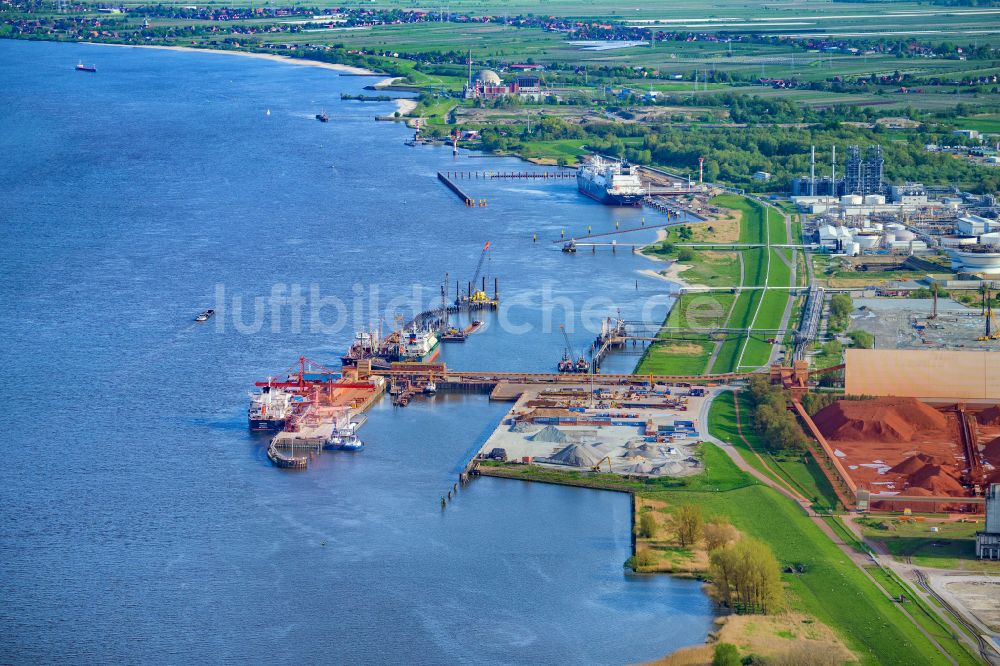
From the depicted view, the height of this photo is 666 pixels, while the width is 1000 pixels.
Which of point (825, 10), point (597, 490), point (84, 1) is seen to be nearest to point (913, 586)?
point (597, 490)

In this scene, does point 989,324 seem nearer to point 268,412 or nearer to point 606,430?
point 606,430

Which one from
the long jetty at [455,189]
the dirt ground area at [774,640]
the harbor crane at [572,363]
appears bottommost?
the dirt ground area at [774,640]

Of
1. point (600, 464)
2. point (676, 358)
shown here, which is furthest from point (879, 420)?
point (676, 358)

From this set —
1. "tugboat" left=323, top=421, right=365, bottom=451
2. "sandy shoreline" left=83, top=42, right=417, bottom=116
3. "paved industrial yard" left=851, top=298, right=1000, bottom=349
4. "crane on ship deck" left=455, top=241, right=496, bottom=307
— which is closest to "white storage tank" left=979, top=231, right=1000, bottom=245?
"paved industrial yard" left=851, top=298, right=1000, bottom=349

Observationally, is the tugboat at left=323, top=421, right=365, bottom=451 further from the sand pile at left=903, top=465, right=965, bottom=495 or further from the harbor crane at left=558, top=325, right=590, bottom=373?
the sand pile at left=903, top=465, right=965, bottom=495

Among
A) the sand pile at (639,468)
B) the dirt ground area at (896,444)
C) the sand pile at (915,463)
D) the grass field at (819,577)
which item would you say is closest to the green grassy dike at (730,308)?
the dirt ground area at (896,444)

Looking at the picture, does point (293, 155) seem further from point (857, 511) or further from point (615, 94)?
point (857, 511)

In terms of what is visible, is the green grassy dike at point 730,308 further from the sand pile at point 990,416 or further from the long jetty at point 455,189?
the long jetty at point 455,189
